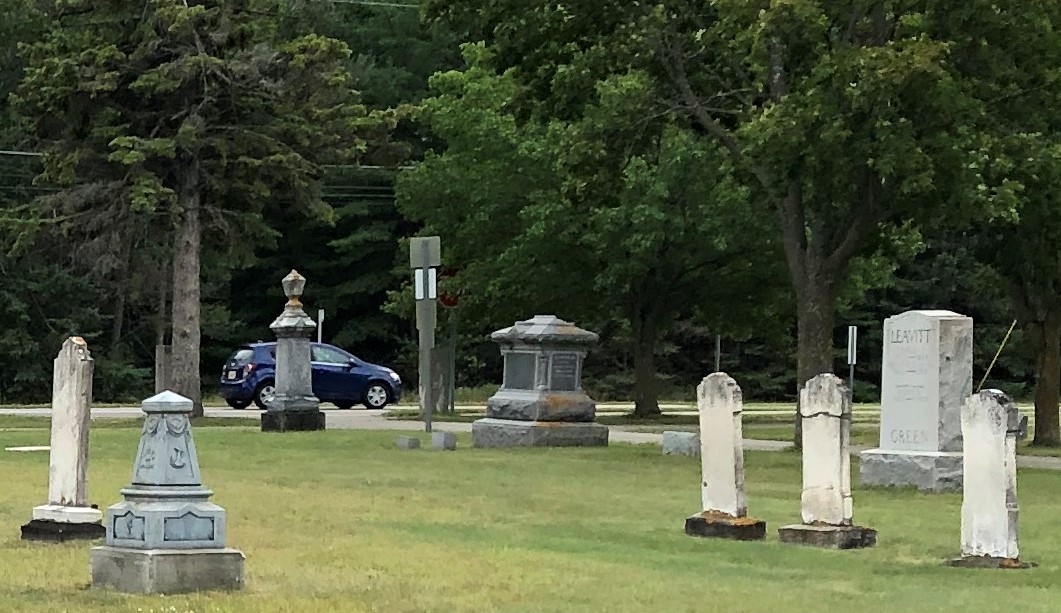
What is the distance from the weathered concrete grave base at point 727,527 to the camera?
14422 millimetres

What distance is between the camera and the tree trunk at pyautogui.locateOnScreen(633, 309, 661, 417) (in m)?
42.2

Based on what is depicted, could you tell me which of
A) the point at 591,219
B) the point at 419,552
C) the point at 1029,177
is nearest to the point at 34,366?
the point at 591,219

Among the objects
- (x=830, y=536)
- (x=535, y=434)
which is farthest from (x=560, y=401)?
(x=830, y=536)

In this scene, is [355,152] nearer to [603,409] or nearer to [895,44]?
[603,409]

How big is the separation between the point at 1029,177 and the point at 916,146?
2.61 metres

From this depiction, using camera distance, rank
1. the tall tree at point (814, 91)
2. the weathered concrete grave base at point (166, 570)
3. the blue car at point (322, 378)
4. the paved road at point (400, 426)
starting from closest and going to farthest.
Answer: the weathered concrete grave base at point (166, 570), the tall tree at point (814, 91), the paved road at point (400, 426), the blue car at point (322, 378)

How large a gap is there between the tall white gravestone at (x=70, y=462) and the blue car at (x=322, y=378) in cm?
3043

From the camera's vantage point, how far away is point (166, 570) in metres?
10.8

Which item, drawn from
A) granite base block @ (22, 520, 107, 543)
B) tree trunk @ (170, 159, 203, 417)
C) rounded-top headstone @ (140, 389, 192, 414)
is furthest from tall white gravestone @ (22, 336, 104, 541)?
tree trunk @ (170, 159, 203, 417)

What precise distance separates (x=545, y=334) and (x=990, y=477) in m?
14.5

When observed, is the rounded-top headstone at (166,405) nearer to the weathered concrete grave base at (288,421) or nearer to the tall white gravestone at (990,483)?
the tall white gravestone at (990,483)

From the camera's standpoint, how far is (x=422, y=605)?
10.6 meters

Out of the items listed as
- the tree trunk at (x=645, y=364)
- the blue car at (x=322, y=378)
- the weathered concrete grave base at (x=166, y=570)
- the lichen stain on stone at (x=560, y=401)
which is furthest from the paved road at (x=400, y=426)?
the weathered concrete grave base at (x=166, y=570)

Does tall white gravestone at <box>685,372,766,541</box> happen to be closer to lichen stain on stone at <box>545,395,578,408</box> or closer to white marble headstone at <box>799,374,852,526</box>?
white marble headstone at <box>799,374,852,526</box>
